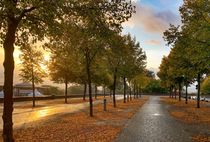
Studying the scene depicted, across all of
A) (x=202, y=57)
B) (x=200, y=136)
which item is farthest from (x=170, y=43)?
(x=200, y=136)

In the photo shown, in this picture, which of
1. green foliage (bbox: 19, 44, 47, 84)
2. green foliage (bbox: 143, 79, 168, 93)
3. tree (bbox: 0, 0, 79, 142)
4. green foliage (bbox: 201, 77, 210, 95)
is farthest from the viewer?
green foliage (bbox: 143, 79, 168, 93)

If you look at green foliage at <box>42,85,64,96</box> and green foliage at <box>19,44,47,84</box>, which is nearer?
green foliage at <box>19,44,47,84</box>

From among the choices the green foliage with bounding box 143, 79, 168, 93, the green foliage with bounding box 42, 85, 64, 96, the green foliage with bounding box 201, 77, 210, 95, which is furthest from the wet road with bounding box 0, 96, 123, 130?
the green foliage with bounding box 143, 79, 168, 93

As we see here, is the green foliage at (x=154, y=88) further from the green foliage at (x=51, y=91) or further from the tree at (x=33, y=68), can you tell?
the tree at (x=33, y=68)

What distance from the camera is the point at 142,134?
16641 millimetres

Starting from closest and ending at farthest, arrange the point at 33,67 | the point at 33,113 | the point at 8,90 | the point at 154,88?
Answer: 1. the point at 8,90
2. the point at 33,113
3. the point at 33,67
4. the point at 154,88

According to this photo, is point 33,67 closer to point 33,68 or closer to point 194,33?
point 33,68

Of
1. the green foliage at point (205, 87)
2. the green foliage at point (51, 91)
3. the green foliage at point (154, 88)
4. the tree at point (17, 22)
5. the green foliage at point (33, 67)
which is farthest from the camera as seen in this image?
the green foliage at point (154, 88)

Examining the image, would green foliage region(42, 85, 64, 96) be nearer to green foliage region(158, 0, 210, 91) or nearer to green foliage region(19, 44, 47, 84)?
green foliage region(19, 44, 47, 84)

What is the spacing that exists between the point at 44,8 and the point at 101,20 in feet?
7.46

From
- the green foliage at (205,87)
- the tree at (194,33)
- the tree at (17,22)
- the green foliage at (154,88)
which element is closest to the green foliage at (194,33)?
the tree at (194,33)

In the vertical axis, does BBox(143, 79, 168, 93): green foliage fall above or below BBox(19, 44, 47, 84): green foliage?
below

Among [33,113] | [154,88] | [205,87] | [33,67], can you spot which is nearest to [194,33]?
[33,113]

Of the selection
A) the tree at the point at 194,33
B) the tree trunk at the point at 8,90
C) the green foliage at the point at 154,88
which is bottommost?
the green foliage at the point at 154,88
